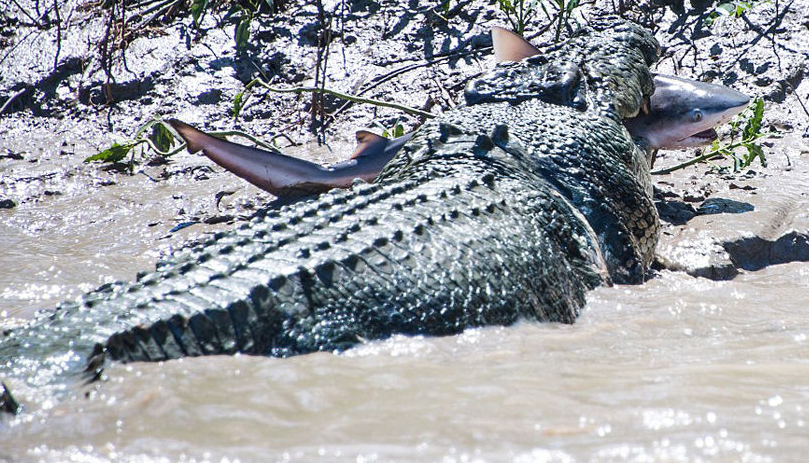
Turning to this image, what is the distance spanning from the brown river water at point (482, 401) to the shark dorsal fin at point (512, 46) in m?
1.96

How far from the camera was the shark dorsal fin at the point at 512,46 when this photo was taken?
15.3 ft

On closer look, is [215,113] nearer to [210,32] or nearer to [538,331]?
[210,32]

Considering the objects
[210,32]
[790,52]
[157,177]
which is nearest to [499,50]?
[157,177]

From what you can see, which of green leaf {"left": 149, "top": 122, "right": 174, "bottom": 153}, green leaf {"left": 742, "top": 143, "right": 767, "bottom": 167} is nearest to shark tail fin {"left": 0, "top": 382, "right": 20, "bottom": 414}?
green leaf {"left": 149, "top": 122, "right": 174, "bottom": 153}

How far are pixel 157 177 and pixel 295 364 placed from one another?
343 cm

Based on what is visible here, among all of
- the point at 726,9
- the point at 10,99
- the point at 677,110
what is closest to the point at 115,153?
the point at 10,99

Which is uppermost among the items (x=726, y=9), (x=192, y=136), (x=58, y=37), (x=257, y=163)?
(x=58, y=37)

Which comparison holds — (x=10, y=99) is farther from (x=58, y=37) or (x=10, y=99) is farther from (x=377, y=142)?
(x=377, y=142)

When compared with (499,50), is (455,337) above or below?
below

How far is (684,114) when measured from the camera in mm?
4582

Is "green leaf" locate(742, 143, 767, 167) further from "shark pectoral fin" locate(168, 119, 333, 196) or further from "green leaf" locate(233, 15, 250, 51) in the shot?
"green leaf" locate(233, 15, 250, 51)

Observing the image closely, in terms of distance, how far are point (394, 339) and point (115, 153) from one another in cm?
343

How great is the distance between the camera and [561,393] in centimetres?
197

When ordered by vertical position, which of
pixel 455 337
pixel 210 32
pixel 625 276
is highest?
pixel 210 32
